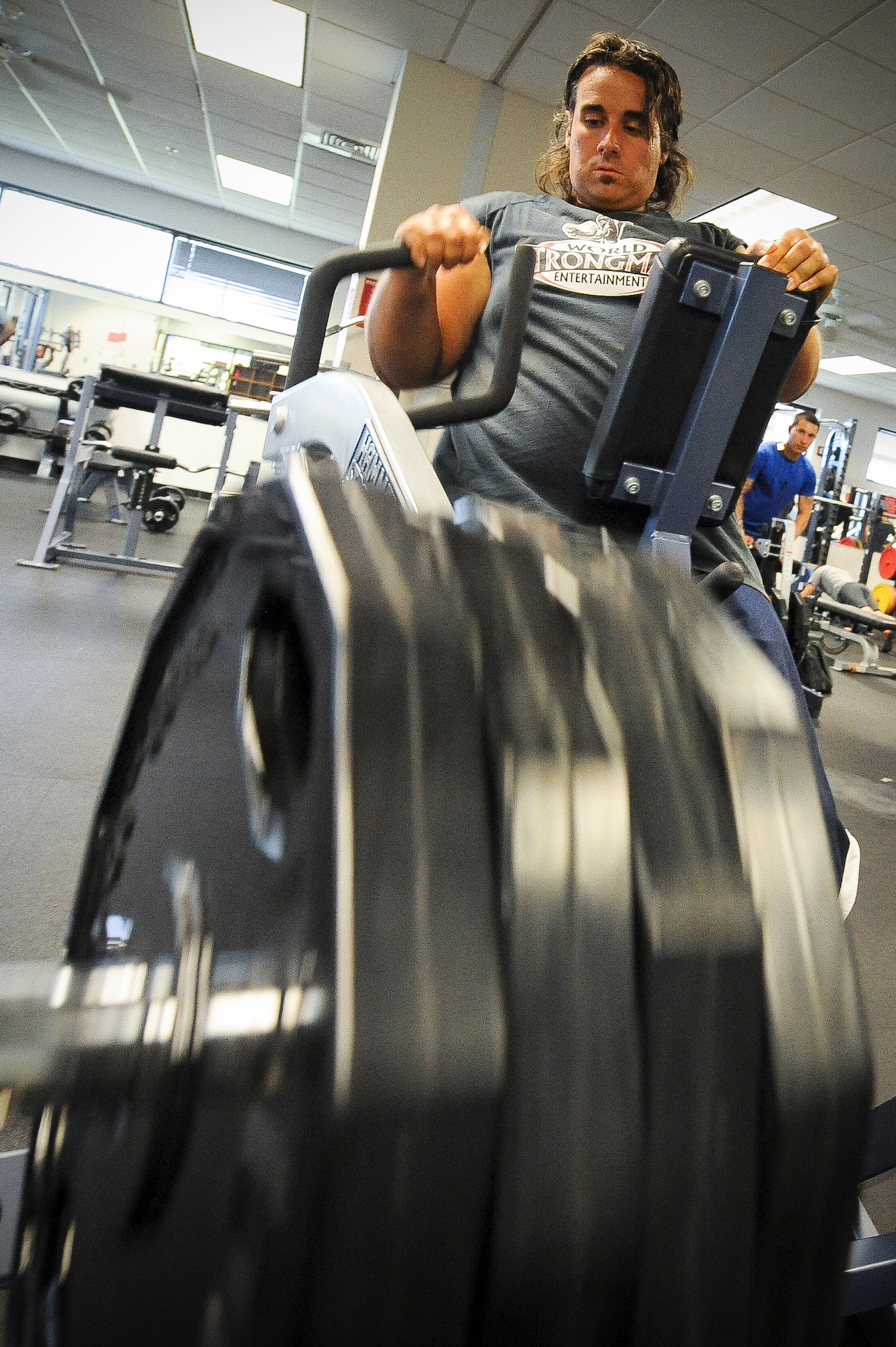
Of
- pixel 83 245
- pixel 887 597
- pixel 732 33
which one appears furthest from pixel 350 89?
pixel 887 597

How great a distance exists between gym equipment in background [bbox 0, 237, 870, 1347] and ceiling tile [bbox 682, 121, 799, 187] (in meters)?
5.40

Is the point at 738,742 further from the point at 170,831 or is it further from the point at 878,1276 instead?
the point at 878,1276

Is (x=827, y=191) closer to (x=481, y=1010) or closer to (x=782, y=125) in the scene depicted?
(x=782, y=125)

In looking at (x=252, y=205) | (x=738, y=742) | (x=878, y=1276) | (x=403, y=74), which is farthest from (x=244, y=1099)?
(x=252, y=205)

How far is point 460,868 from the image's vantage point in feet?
0.81

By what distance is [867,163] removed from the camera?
15.3 feet

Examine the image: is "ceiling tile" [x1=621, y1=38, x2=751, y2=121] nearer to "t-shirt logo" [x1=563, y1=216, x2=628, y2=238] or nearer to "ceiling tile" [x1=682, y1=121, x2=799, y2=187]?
"ceiling tile" [x1=682, y1=121, x2=799, y2=187]

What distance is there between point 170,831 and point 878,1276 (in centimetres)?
71

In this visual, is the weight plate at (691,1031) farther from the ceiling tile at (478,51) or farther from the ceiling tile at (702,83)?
the ceiling tile at (478,51)

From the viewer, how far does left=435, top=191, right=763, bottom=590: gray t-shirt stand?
2.72ft

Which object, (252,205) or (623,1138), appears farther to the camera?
(252,205)

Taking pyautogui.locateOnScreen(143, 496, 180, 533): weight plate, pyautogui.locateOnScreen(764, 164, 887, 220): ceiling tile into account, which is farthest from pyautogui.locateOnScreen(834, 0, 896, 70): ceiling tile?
pyautogui.locateOnScreen(143, 496, 180, 533): weight plate

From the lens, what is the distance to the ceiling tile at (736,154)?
15.5ft

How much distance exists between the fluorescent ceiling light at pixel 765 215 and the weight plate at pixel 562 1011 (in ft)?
19.9
